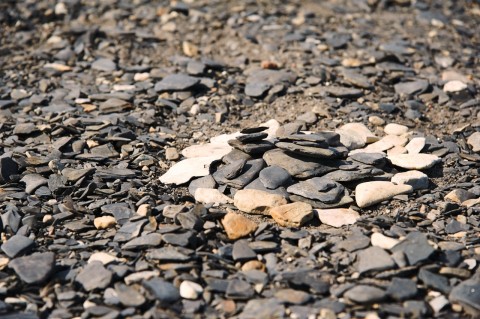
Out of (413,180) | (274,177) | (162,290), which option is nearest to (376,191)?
(413,180)

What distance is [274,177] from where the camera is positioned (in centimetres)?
355

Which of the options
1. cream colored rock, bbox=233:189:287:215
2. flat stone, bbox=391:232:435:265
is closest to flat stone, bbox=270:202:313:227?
cream colored rock, bbox=233:189:287:215

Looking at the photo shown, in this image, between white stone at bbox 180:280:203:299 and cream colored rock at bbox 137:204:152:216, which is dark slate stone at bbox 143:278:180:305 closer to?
white stone at bbox 180:280:203:299

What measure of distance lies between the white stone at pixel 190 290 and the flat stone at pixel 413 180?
4.27 feet

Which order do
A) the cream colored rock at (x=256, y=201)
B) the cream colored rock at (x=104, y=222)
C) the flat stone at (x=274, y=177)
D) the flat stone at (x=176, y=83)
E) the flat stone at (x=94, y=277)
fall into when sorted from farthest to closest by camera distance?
the flat stone at (x=176, y=83) → the flat stone at (x=274, y=177) → the cream colored rock at (x=256, y=201) → the cream colored rock at (x=104, y=222) → the flat stone at (x=94, y=277)

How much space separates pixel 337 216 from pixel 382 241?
1.09ft

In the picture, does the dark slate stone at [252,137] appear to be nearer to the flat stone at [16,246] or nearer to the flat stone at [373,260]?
the flat stone at [373,260]

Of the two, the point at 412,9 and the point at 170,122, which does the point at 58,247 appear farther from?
the point at 412,9

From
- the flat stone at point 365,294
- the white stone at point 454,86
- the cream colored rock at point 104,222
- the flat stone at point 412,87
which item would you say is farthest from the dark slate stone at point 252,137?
the white stone at point 454,86

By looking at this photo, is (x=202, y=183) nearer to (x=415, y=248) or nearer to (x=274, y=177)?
(x=274, y=177)

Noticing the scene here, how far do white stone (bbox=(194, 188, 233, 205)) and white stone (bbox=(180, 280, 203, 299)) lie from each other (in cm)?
69

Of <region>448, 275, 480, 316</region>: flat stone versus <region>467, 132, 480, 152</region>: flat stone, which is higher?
A: <region>448, 275, 480, 316</region>: flat stone

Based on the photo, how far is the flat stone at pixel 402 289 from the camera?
2736 mm

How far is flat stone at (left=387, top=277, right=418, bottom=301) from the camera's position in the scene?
108 inches
